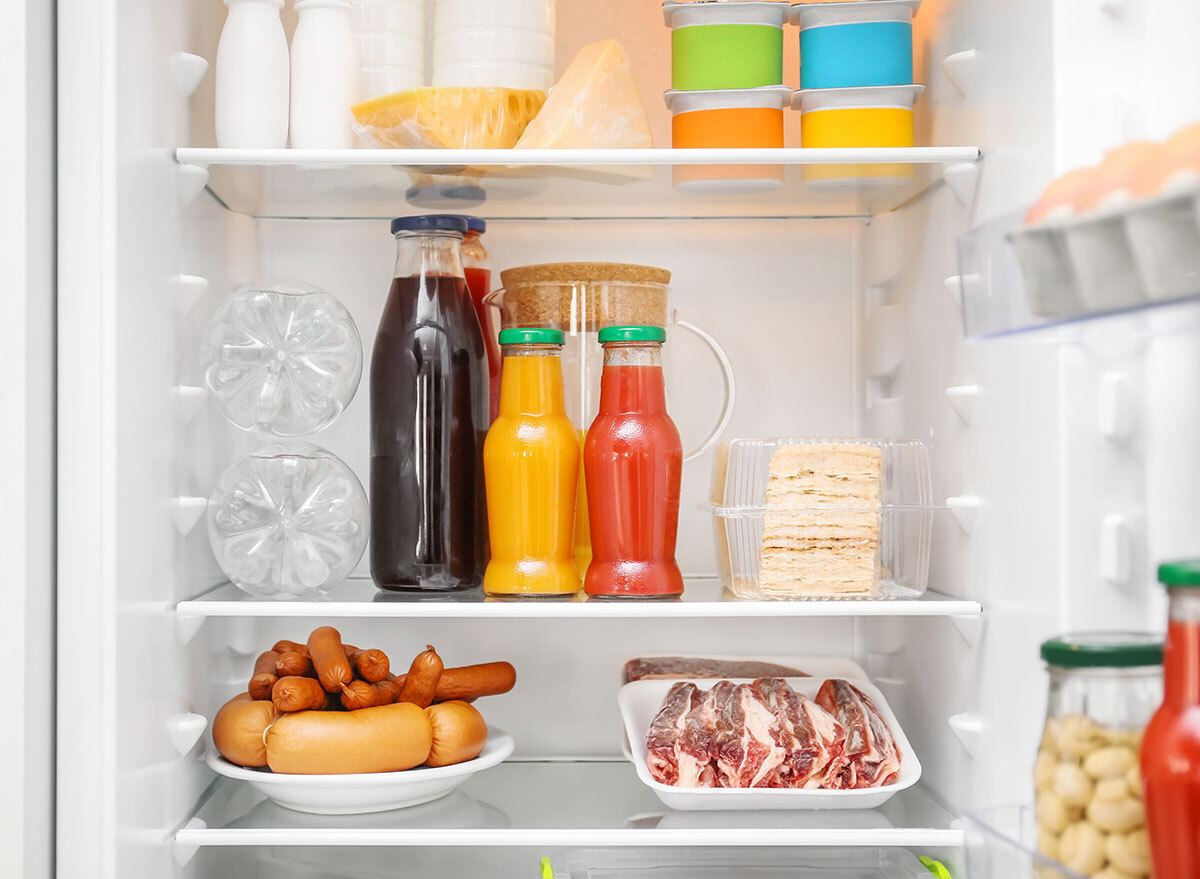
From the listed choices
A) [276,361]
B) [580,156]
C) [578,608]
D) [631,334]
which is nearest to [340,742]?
[578,608]

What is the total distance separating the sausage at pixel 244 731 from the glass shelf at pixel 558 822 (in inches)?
2.9

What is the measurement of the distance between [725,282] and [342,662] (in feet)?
2.40

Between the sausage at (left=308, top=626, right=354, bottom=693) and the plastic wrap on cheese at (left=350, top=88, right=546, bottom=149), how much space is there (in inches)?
21.9

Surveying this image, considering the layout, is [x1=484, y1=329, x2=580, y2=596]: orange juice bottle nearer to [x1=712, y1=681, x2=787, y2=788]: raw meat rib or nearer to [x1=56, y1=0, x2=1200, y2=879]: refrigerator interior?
[x1=56, y1=0, x2=1200, y2=879]: refrigerator interior

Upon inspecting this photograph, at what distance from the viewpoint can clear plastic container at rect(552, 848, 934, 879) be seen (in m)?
1.31

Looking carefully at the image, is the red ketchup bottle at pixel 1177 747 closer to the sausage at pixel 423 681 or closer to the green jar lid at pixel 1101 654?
the green jar lid at pixel 1101 654

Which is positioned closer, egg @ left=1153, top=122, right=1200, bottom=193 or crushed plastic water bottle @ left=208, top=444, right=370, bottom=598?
egg @ left=1153, top=122, right=1200, bottom=193

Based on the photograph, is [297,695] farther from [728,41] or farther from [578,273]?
[728,41]

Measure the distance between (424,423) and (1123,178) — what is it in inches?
32.8

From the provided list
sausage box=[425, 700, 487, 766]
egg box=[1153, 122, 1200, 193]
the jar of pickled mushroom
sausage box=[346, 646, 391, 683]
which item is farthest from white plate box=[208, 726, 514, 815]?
egg box=[1153, 122, 1200, 193]

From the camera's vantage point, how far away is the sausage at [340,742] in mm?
1196

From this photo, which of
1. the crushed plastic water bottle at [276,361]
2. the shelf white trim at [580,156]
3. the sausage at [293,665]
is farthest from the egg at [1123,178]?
the sausage at [293,665]

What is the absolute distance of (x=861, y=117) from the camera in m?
1.25

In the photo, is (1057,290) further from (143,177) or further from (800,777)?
(143,177)
